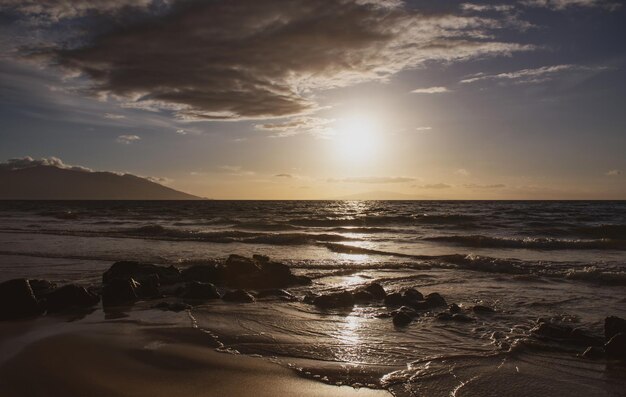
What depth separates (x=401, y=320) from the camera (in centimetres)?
841

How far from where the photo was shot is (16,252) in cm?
1880

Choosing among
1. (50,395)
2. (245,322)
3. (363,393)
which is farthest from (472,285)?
(50,395)

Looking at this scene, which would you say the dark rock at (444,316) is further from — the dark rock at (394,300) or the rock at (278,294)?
the rock at (278,294)

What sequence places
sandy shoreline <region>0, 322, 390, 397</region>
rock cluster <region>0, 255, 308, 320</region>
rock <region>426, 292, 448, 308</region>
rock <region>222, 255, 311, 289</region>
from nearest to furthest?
sandy shoreline <region>0, 322, 390, 397</region>
rock cluster <region>0, 255, 308, 320</region>
rock <region>426, 292, 448, 308</region>
rock <region>222, 255, 311, 289</region>

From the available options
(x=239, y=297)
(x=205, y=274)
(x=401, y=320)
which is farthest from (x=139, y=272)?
(x=401, y=320)

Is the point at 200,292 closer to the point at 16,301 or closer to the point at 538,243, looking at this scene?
the point at 16,301

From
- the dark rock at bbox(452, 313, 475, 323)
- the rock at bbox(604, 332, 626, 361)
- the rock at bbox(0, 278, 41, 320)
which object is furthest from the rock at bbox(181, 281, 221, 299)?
the rock at bbox(604, 332, 626, 361)

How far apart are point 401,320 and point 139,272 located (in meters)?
8.20

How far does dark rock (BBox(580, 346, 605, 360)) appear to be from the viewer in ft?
21.8

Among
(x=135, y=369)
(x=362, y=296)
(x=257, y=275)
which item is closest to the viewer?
(x=135, y=369)

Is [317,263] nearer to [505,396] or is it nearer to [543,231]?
[505,396]

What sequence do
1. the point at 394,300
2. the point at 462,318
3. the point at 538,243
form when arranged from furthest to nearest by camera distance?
1. the point at 538,243
2. the point at 394,300
3. the point at 462,318

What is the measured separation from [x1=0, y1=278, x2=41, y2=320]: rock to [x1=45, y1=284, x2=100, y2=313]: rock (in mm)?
319

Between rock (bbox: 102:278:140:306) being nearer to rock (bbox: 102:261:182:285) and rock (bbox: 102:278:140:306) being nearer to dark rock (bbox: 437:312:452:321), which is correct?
rock (bbox: 102:261:182:285)
